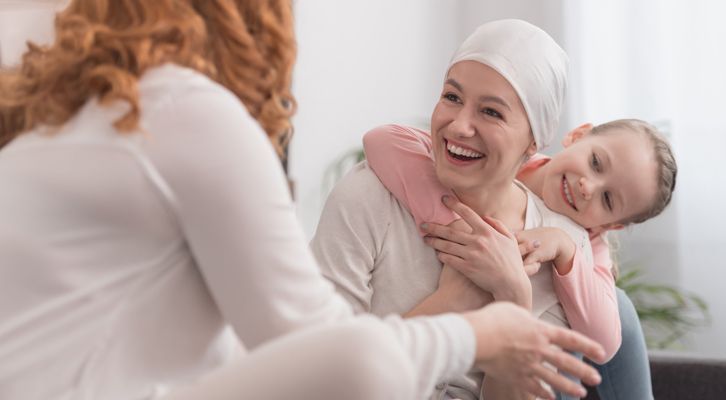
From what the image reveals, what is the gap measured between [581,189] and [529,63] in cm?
30

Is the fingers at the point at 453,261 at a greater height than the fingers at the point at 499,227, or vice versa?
the fingers at the point at 499,227

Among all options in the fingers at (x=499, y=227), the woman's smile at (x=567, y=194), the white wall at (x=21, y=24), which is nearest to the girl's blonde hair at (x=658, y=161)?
the woman's smile at (x=567, y=194)

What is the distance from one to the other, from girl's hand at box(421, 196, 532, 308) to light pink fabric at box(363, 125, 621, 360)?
0.03 meters

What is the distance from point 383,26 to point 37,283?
356 cm

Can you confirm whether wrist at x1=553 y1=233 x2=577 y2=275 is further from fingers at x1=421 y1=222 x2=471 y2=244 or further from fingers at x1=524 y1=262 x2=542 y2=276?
fingers at x1=421 y1=222 x2=471 y2=244

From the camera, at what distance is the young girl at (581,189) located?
1.83 metres

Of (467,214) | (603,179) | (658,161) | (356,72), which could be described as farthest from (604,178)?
(356,72)

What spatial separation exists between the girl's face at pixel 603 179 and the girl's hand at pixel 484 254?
0.24m

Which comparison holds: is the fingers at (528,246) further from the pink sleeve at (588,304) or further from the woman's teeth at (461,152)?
the woman's teeth at (461,152)

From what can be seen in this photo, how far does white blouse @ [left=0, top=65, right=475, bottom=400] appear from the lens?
3.42ft

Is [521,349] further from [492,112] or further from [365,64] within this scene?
[365,64]

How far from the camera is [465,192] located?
6.06 ft

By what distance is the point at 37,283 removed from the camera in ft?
3.52

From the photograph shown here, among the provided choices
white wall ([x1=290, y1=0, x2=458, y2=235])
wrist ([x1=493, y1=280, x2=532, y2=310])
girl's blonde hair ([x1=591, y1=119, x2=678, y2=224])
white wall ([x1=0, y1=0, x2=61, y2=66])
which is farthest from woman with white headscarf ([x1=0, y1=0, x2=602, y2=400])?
white wall ([x1=290, y1=0, x2=458, y2=235])
